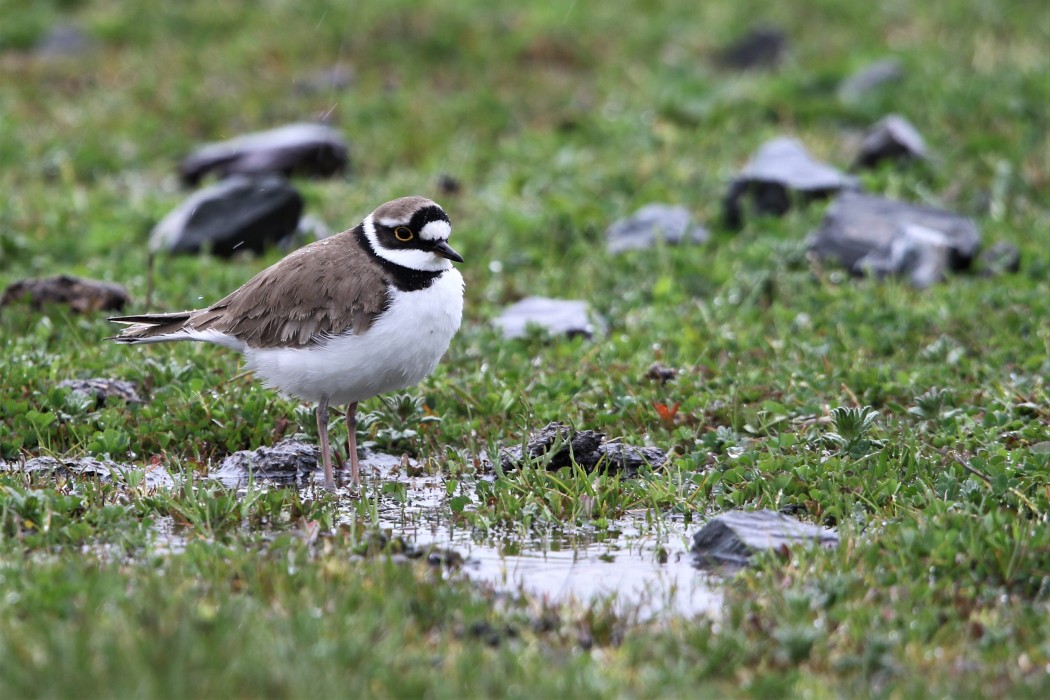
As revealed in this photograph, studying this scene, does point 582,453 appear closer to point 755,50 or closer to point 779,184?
point 779,184

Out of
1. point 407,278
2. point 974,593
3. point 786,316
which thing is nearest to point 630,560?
point 974,593

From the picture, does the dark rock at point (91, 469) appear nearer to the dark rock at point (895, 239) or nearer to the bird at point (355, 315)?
the bird at point (355, 315)

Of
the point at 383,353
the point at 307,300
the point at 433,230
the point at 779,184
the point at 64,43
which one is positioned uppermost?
the point at 64,43

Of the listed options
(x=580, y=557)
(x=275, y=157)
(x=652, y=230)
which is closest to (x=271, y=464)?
(x=580, y=557)

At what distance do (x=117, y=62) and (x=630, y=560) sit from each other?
1200cm

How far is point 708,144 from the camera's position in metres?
13.5

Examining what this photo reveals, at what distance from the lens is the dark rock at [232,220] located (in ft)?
36.4

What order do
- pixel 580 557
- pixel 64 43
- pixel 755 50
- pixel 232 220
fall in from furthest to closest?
pixel 64 43 → pixel 755 50 → pixel 232 220 → pixel 580 557

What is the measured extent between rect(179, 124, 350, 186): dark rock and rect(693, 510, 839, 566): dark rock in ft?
26.7

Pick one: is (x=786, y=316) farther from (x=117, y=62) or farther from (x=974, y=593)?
(x=117, y=62)

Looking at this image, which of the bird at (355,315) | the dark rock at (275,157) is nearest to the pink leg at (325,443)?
the bird at (355,315)

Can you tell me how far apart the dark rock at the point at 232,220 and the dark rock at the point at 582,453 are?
4.57 m

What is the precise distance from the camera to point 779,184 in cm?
1188

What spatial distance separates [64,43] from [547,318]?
966 cm
